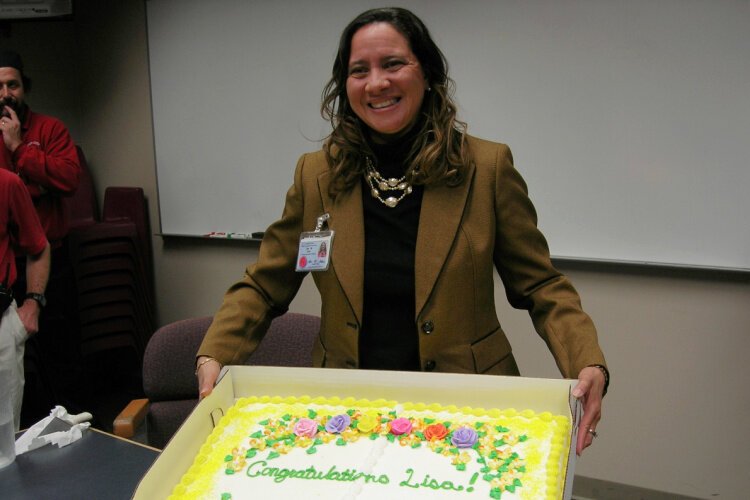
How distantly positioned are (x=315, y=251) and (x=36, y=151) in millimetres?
2395

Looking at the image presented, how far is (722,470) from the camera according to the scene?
2746 mm

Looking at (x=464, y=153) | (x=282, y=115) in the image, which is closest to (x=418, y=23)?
(x=464, y=153)

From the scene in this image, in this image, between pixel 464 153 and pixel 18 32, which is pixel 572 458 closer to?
pixel 464 153

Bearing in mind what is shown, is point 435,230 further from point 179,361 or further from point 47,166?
point 47,166

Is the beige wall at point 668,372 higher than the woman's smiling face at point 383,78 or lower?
lower

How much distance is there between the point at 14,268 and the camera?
8.55ft

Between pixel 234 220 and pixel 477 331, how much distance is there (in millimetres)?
2490

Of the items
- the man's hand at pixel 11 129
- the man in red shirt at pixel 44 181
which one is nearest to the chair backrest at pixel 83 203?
the man in red shirt at pixel 44 181

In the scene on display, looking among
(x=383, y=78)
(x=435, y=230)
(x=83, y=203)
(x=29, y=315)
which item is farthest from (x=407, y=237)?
(x=83, y=203)

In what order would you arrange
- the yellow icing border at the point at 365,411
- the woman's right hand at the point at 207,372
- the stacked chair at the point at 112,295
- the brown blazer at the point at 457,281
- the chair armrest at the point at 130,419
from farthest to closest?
the stacked chair at the point at 112,295, the chair armrest at the point at 130,419, the brown blazer at the point at 457,281, the woman's right hand at the point at 207,372, the yellow icing border at the point at 365,411

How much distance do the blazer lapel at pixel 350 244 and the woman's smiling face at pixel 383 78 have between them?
0.59 ft

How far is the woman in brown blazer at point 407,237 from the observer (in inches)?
54.0

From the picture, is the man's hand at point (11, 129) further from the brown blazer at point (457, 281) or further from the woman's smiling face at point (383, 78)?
the woman's smiling face at point (383, 78)

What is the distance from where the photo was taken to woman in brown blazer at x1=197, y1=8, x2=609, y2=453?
54.0 inches
